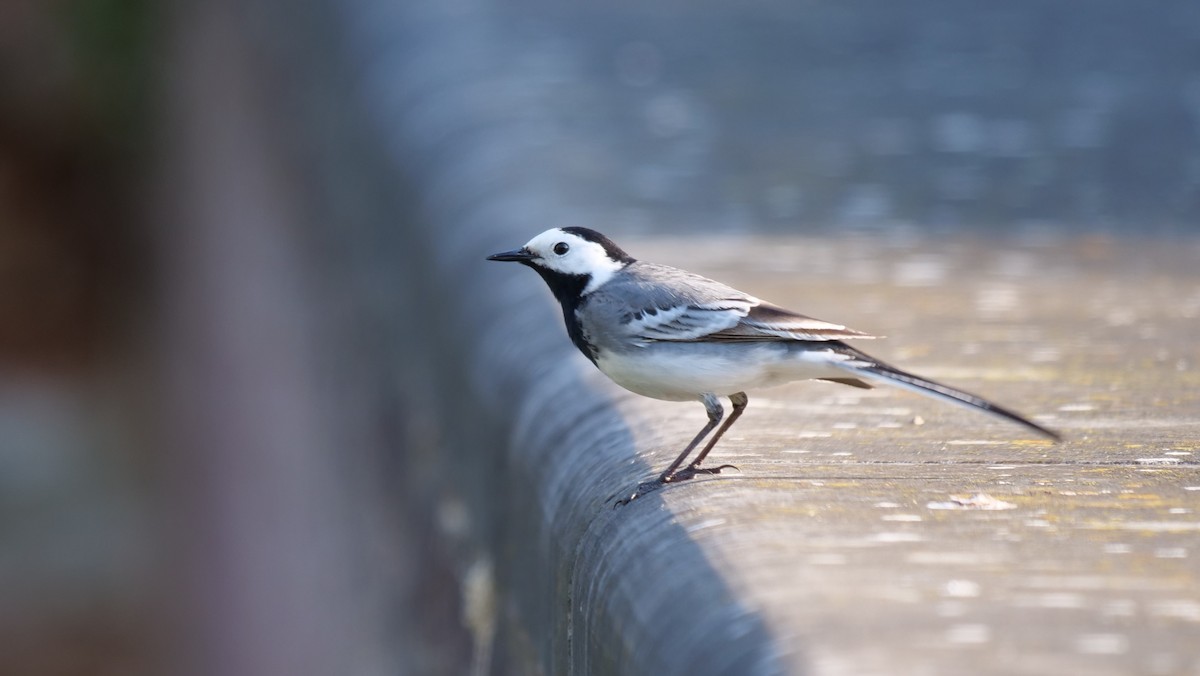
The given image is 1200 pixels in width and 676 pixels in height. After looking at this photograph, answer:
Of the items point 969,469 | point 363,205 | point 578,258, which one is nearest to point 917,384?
point 969,469

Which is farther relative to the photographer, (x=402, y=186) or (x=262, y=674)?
(x=262, y=674)

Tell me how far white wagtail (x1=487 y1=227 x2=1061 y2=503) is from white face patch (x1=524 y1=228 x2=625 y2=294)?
131mm

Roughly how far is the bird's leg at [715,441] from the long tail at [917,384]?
12.5 inches

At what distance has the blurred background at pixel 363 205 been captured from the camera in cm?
559

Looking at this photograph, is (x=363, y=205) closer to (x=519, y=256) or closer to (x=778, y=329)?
(x=519, y=256)

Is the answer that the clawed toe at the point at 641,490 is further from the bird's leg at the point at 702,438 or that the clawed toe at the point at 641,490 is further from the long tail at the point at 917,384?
the long tail at the point at 917,384

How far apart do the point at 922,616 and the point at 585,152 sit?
4324mm

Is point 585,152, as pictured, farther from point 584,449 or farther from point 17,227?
point 17,227

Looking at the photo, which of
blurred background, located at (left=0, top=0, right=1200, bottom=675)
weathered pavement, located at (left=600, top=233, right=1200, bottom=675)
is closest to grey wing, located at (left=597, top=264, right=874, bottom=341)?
weathered pavement, located at (left=600, top=233, right=1200, bottom=675)

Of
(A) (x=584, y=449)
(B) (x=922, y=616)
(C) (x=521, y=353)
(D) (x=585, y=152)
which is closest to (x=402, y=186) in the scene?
(D) (x=585, y=152)

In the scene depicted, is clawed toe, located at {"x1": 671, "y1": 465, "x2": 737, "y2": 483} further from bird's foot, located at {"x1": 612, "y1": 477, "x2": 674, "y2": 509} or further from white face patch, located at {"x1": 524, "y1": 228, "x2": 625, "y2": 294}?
white face patch, located at {"x1": 524, "y1": 228, "x2": 625, "y2": 294}

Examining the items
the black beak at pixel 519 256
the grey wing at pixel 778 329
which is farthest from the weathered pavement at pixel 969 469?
the black beak at pixel 519 256

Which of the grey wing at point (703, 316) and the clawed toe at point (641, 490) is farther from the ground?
the grey wing at point (703, 316)

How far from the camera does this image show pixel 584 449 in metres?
3.33
